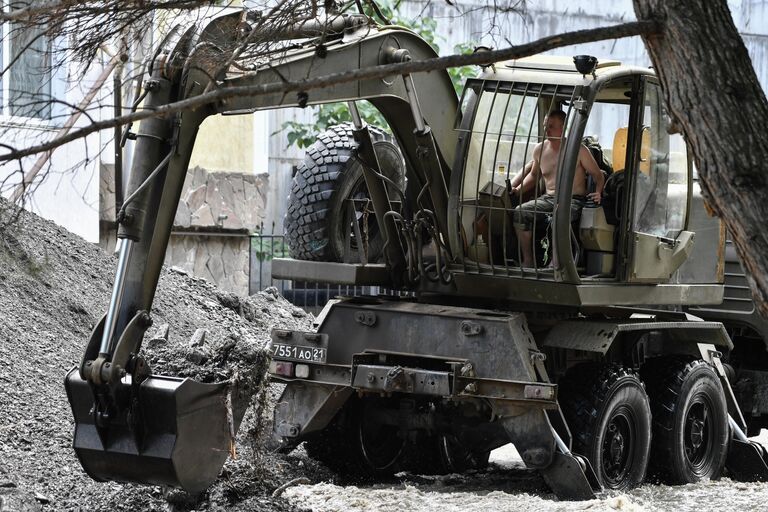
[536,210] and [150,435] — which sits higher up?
[536,210]

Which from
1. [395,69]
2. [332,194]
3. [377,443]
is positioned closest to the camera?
[395,69]

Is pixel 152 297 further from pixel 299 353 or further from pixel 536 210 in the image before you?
pixel 536 210

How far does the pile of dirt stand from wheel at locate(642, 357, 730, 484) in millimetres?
2605

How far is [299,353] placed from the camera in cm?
880

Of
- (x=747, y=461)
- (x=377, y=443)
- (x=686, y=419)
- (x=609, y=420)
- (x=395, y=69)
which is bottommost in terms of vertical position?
(x=747, y=461)

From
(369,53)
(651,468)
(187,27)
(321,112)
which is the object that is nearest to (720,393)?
(651,468)

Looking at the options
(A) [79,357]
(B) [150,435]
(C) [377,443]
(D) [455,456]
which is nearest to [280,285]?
(A) [79,357]

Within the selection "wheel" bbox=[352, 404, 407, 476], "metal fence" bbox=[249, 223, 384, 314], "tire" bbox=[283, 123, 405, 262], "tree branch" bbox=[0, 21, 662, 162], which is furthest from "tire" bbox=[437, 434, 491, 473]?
"metal fence" bbox=[249, 223, 384, 314]

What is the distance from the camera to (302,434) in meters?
8.82

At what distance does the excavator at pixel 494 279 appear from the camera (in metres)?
8.23

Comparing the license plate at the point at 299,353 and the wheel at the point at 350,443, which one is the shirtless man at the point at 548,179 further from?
the wheel at the point at 350,443

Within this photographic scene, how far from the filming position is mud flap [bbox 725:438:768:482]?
10195mm

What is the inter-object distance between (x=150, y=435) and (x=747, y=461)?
554 cm

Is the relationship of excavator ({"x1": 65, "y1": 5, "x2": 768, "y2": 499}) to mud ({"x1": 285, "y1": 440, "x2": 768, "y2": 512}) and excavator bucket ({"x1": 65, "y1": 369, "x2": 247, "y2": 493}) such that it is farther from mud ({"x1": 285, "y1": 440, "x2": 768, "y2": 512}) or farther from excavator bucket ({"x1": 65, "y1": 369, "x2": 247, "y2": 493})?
excavator bucket ({"x1": 65, "y1": 369, "x2": 247, "y2": 493})
